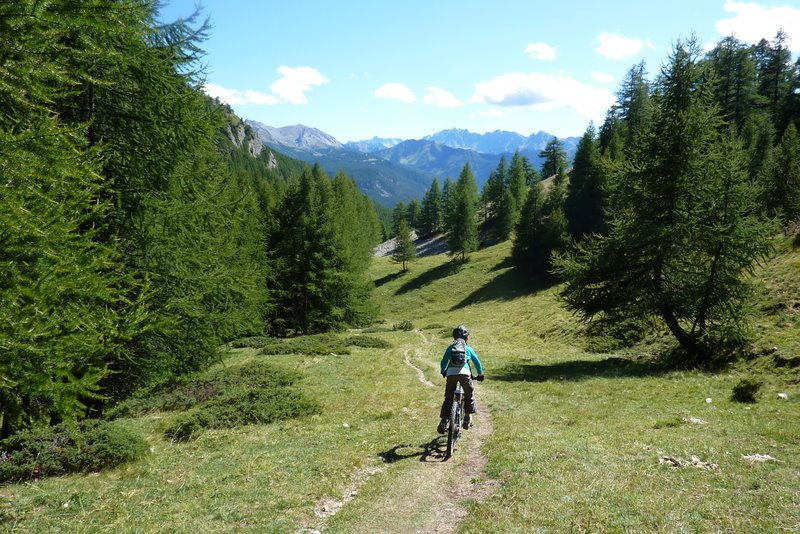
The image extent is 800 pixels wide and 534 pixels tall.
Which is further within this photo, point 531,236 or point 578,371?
point 531,236

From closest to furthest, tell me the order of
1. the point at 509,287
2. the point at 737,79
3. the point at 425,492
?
the point at 425,492 < the point at 509,287 < the point at 737,79

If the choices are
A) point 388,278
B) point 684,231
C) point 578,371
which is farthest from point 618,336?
point 388,278

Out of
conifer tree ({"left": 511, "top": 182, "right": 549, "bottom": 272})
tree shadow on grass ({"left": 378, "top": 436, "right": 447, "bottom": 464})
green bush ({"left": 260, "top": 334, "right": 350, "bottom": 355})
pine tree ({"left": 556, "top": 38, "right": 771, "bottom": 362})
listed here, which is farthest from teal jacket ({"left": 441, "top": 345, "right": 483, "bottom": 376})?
conifer tree ({"left": 511, "top": 182, "right": 549, "bottom": 272})

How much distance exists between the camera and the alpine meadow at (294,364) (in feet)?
19.6

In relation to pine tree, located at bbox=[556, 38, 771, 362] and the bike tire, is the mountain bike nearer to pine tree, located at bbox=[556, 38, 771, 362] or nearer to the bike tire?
the bike tire

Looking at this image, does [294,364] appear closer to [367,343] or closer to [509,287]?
[367,343]

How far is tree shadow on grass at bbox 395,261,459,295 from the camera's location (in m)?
74.8

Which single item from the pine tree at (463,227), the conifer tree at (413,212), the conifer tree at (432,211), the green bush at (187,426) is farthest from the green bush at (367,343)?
the conifer tree at (413,212)

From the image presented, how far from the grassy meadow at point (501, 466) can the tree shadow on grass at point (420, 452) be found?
2.4 inches

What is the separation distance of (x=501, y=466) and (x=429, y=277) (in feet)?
226

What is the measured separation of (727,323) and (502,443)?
13.9 m

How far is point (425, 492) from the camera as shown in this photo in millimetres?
7973

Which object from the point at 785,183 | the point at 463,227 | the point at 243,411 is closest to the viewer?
the point at 243,411

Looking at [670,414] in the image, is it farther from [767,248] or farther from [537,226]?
[537,226]
